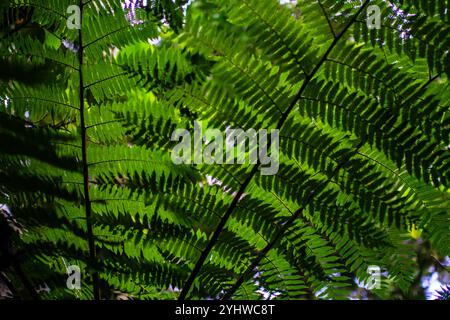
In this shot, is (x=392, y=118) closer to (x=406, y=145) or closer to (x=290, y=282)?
(x=406, y=145)

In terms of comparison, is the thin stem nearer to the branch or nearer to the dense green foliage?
the dense green foliage

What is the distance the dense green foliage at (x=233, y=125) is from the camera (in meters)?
1.27

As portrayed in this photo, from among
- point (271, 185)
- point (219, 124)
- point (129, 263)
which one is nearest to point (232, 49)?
point (219, 124)

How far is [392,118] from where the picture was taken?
1.29 meters

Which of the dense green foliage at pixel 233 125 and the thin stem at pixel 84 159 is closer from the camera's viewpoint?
the dense green foliage at pixel 233 125

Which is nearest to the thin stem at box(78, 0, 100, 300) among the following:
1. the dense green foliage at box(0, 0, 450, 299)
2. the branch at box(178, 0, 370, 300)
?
the dense green foliage at box(0, 0, 450, 299)

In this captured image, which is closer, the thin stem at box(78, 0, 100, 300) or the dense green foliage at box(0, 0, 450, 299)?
the dense green foliage at box(0, 0, 450, 299)

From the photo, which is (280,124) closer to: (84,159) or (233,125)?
(233,125)

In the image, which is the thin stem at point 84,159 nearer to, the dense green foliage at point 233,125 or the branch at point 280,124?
the dense green foliage at point 233,125

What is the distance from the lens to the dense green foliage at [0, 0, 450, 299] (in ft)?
4.16

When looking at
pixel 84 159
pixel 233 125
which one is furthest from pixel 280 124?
pixel 84 159

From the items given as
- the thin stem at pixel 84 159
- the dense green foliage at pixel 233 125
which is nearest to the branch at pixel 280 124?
the dense green foliage at pixel 233 125

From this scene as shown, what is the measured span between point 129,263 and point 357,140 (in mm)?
779

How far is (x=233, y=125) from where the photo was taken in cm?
137
